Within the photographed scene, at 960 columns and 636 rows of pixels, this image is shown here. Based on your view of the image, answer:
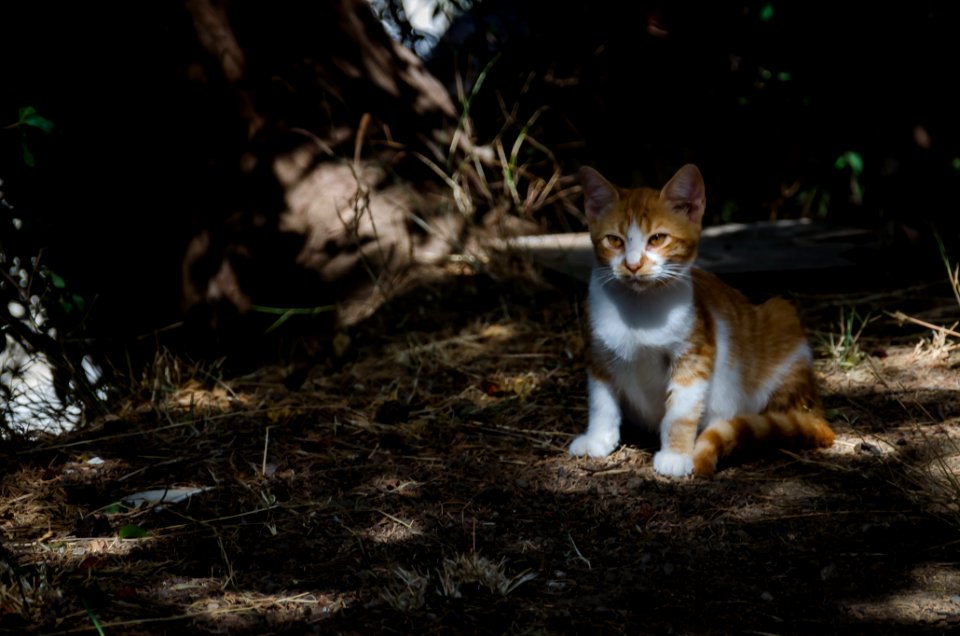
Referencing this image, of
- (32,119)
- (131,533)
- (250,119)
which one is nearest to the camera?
(131,533)

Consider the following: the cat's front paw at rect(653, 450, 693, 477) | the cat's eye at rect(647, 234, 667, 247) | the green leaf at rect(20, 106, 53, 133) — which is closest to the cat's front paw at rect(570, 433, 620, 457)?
the cat's front paw at rect(653, 450, 693, 477)

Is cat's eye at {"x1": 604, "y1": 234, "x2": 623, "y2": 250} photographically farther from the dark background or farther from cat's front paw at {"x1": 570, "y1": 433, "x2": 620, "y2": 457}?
the dark background

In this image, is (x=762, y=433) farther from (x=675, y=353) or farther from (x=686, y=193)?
(x=686, y=193)

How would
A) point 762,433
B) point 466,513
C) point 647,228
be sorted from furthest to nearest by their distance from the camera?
point 762,433 → point 647,228 → point 466,513

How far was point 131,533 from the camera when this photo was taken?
263cm

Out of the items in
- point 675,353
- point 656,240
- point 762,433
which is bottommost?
point 762,433

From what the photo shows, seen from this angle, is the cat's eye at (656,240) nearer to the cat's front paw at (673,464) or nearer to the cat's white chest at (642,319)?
the cat's white chest at (642,319)

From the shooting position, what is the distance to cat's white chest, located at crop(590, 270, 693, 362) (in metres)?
2.99

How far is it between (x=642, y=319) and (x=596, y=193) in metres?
0.44

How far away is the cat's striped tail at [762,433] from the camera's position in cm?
306

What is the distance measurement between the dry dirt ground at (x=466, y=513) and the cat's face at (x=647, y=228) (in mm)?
637

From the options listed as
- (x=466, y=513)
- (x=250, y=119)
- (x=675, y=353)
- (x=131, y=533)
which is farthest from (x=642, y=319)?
(x=250, y=119)

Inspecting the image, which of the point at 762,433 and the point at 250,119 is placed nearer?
the point at 762,433

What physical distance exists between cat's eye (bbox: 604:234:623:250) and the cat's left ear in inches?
7.3
